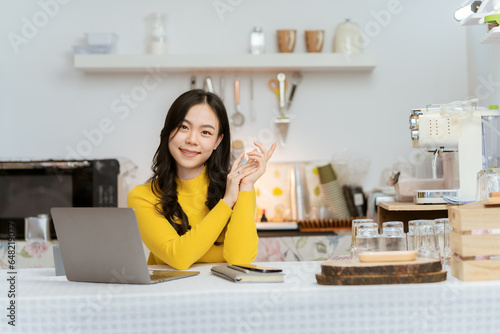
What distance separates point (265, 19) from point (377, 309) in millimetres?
2641

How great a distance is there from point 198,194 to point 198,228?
23cm

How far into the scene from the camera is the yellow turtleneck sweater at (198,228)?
178cm

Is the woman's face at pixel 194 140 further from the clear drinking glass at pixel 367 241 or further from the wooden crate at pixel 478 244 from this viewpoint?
the wooden crate at pixel 478 244

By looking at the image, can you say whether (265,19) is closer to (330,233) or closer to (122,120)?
(122,120)

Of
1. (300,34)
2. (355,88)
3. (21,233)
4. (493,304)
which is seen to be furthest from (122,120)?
(493,304)

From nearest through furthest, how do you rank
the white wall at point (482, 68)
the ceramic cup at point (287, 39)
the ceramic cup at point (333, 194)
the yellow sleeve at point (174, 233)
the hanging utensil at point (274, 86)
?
the yellow sleeve at point (174, 233) < the white wall at point (482, 68) < the ceramic cup at point (333, 194) < the ceramic cup at point (287, 39) < the hanging utensil at point (274, 86)

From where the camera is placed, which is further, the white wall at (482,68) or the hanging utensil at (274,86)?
the hanging utensil at (274,86)

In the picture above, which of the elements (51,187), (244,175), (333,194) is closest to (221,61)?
(333,194)

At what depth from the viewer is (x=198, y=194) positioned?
6.63 ft

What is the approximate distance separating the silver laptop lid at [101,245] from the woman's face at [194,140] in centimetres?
58

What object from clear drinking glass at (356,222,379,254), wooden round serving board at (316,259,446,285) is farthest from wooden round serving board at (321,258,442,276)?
clear drinking glass at (356,222,379,254)

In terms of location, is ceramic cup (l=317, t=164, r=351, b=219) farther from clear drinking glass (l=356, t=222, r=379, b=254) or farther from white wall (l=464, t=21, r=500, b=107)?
clear drinking glass (l=356, t=222, r=379, b=254)

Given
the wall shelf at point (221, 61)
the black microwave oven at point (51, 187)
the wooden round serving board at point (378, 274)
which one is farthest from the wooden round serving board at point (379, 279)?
the wall shelf at point (221, 61)

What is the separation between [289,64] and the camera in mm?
3500
